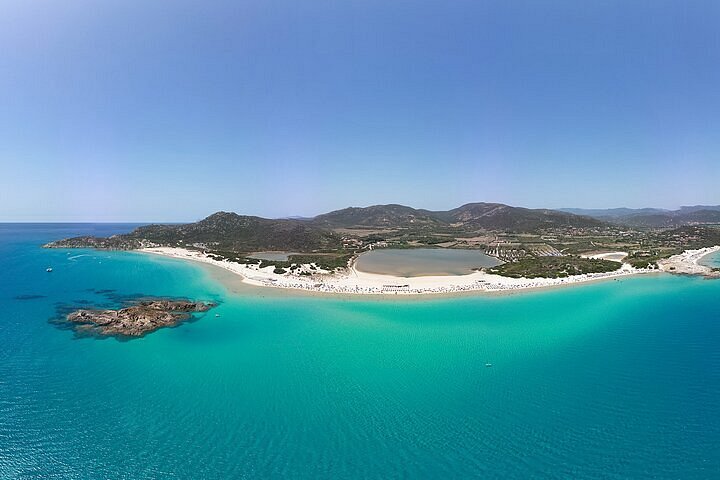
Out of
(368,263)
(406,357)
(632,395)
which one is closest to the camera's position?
(632,395)

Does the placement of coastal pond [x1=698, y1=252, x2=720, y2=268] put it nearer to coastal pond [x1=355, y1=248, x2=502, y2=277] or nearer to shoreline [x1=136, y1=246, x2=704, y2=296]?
shoreline [x1=136, y1=246, x2=704, y2=296]

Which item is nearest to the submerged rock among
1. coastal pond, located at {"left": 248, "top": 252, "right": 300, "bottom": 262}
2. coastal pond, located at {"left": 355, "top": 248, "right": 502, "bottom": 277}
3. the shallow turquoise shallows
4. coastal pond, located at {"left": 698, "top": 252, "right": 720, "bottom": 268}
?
the shallow turquoise shallows

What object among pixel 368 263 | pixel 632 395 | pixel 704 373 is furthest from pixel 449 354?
pixel 368 263

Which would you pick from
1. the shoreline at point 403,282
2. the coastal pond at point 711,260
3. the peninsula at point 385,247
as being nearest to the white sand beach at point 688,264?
the peninsula at point 385,247

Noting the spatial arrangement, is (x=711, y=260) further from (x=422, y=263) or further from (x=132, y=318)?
(x=132, y=318)

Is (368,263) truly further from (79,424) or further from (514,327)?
(79,424)

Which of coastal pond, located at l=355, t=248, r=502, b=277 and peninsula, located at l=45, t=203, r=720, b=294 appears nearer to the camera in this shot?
peninsula, located at l=45, t=203, r=720, b=294
